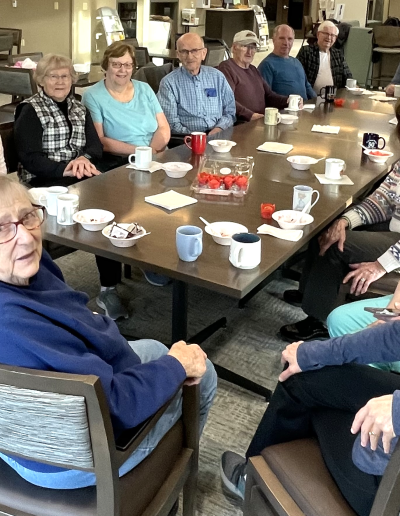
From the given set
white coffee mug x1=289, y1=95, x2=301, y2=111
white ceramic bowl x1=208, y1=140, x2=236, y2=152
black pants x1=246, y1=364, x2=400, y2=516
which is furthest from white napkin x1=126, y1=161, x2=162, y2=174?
white coffee mug x1=289, y1=95, x2=301, y2=111

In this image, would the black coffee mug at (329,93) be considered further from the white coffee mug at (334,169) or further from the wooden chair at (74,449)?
the wooden chair at (74,449)

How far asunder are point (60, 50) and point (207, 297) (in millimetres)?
8160

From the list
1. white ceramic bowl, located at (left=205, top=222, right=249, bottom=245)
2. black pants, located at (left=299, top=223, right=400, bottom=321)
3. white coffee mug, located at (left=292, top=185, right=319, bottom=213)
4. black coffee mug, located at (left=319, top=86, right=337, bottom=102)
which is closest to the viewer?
white ceramic bowl, located at (left=205, top=222, right=249, bottom=245)

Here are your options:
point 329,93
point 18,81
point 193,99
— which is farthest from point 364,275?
point 18,81

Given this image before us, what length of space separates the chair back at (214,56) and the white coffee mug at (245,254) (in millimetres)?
4407

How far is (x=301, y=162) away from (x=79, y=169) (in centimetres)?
105

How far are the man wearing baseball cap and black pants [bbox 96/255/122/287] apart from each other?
1.76 meters

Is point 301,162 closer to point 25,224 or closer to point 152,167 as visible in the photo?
point 152,167

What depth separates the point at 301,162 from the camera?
2.60 metres

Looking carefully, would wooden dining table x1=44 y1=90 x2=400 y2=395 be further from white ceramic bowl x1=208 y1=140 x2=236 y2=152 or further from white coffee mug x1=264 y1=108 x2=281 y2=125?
white coffee mug x1=264 y1=108 x2=281 y2=125

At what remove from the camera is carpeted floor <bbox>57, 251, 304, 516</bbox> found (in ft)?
6.31

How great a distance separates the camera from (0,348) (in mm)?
1031

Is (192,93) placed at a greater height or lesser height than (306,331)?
greater

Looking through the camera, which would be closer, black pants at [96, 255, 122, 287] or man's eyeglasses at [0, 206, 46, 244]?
man's eyeglasses at [0, 206, 46, 244]
